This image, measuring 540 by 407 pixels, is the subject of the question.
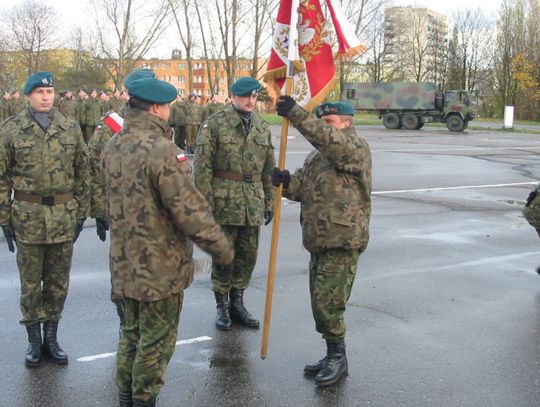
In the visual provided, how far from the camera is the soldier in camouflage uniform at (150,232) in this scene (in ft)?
11.4

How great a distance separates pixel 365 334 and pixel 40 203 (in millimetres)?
2706

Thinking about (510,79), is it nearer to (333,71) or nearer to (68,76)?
(68,76)

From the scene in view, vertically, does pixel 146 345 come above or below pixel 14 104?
below

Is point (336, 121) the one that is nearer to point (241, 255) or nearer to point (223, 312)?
point (241, 255)

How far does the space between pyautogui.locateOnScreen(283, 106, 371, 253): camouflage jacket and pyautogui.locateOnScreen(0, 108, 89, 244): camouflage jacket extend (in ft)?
5.55

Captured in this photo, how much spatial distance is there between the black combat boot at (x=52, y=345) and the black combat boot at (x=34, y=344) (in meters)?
0.06

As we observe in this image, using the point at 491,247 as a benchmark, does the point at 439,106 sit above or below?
above

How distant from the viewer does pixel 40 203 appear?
4.77 m

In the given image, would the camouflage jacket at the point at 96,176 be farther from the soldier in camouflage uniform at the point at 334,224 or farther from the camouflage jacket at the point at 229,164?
the soldier in camouflage uniform at the point at 334,224

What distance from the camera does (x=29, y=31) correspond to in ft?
166

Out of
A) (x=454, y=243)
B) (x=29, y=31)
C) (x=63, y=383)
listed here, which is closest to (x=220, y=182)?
(x=63, y=383)

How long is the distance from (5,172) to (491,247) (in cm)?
636

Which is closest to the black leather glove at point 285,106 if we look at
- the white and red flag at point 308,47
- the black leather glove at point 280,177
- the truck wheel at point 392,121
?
the black leather glove at point 280,177

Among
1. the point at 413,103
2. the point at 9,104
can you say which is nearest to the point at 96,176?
the point at 9,104
